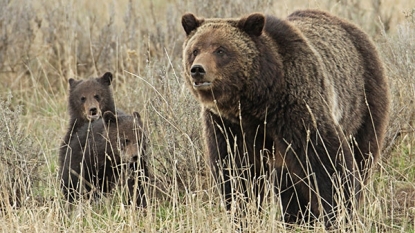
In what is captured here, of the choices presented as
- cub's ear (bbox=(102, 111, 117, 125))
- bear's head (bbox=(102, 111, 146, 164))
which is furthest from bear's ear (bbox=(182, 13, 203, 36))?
cub's ear (bbox=(102, 111, 117, 125))

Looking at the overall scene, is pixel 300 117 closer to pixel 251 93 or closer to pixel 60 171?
pixel 251 93

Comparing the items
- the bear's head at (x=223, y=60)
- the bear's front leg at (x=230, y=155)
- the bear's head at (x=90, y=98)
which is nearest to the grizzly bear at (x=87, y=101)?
the bear's head at (x=90, y=98)

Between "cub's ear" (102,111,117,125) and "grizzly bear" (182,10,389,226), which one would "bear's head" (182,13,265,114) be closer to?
"grizzly bear" (182,10,389,226)

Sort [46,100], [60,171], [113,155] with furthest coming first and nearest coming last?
[46,100], [60,171], [113,155]

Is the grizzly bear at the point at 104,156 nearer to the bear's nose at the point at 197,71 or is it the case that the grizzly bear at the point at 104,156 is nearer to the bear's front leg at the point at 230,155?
the bear's front leg at the point at 230,155

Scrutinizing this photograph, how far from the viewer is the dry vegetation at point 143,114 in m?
5.98

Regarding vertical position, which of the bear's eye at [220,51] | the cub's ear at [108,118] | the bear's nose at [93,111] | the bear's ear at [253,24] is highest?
the bear's ear at [253,24]

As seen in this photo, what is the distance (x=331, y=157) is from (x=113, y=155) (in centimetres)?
181

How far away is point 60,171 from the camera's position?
7.14 m

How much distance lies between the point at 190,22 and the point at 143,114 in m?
2.53

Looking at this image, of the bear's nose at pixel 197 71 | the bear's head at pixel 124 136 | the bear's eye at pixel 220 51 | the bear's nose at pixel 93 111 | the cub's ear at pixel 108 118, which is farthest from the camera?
the bear's nose at pixel 93 111

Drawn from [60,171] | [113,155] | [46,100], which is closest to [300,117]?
[113,155]

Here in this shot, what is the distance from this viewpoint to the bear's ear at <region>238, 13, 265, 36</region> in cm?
587

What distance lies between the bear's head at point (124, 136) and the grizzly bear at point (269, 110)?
80cm
